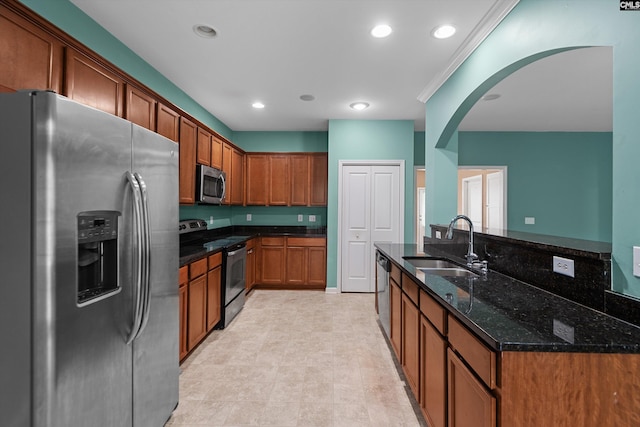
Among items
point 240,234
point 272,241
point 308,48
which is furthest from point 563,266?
point 240,234

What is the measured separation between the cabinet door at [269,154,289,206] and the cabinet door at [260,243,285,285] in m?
0.80

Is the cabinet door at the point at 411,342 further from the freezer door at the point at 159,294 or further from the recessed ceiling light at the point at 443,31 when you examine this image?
the recessed ceiling light at the point at 443,31

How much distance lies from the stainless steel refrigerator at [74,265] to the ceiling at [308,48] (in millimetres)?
1255

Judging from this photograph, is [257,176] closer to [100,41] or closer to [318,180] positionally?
[318,180]

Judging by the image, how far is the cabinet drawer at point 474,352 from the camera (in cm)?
105

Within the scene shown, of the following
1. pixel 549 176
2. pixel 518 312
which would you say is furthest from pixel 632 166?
pixel 549 176

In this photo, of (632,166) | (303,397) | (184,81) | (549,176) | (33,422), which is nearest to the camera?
(33,422)

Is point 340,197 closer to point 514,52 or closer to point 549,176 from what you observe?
point 514,52

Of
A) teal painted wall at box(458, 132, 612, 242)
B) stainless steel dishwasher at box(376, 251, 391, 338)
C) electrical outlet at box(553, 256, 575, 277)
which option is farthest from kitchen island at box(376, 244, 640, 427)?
teal painted wall at box(458, 132, 612, 242)

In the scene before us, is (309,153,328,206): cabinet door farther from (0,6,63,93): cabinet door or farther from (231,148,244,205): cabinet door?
(0,6,63,93): cabinet door

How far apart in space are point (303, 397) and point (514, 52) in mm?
2781

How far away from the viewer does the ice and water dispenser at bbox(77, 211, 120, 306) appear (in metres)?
1.29

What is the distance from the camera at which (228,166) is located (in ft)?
14.6

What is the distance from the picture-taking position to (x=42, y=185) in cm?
112
